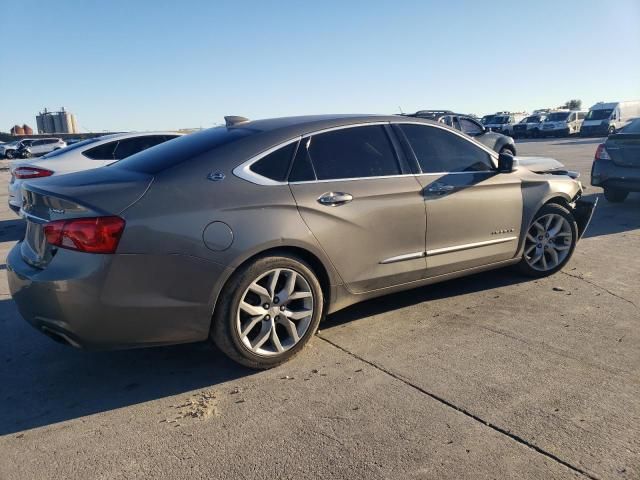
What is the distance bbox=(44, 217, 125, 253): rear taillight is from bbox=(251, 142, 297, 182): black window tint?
0.98 meters

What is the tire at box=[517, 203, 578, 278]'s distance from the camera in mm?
5305

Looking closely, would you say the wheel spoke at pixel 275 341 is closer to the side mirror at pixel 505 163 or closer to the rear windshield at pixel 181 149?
the rear windshield at pixel 181 149

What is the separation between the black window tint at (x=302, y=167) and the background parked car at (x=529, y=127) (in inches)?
1617

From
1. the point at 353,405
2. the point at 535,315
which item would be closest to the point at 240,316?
the point at 353,405

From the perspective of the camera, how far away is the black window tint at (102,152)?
28.9ft

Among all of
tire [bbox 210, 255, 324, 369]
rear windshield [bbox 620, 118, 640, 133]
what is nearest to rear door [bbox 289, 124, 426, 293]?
tire [bbox 210, 255, 324, 369]

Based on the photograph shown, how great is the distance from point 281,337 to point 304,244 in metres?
0.65

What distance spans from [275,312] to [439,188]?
5.65ft

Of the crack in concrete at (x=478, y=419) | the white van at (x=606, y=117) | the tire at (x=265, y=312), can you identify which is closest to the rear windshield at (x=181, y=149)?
the tire at (x=265, y=312)

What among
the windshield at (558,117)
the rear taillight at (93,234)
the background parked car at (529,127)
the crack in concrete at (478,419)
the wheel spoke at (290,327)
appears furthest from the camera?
the background parked car at (529,127)

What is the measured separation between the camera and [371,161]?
4.27 metres

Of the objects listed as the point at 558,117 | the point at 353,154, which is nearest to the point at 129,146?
the point at 353,154

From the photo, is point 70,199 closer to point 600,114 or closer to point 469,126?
point 469,126

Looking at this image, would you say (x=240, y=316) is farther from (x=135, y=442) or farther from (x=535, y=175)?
(x=535, y=175)
